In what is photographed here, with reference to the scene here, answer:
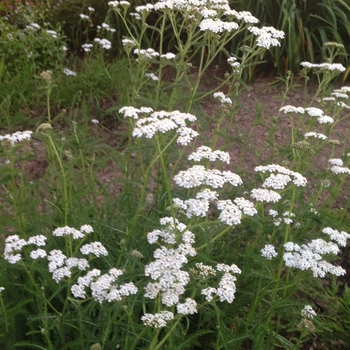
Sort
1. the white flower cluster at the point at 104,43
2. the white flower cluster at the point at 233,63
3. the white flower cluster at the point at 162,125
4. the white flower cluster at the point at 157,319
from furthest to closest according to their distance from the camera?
1. the white flower cluster at the point at 104,43
2. the white flower cluster at the point at 233,63
3. the white flower cluster at the point at 162,125
4. the white flower cluster at the point at 157,319

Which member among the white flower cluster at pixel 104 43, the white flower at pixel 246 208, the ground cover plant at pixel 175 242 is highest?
the white flower at pixel 246 208

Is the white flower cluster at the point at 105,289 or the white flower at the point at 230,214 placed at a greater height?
the white flower at the point at 230,214

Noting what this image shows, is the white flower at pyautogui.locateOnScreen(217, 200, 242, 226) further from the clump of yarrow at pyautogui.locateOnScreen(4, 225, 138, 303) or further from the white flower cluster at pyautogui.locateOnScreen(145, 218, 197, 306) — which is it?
the clump of yarrow at pyautogui.locateOnScreen(4, 225, 138, 303)

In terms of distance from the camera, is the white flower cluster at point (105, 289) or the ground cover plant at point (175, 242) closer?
the white flower cluster at point (105, 289)

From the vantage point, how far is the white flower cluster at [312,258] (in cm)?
188

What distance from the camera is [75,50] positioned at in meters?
6.02

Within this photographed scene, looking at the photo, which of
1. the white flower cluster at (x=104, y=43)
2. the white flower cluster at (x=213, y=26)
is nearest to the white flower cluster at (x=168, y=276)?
the white flower cluster at (x=213, y=26)

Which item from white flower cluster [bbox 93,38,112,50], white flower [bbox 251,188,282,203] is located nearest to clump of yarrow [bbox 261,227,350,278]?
white flower [bbox 251,188,282,203]

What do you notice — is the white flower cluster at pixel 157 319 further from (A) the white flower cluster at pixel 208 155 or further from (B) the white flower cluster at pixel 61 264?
(A) the white flower cluster at pixel 208 155

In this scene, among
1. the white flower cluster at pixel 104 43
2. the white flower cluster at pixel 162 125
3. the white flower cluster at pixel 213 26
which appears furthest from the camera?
the white flower cluster at pixel 104 43

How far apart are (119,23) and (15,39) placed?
144 centimetres

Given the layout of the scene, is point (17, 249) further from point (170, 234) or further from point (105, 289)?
point (170, 234)

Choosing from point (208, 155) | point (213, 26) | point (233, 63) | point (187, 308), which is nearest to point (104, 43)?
point (233, 63)

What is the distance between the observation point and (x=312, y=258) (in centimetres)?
195
